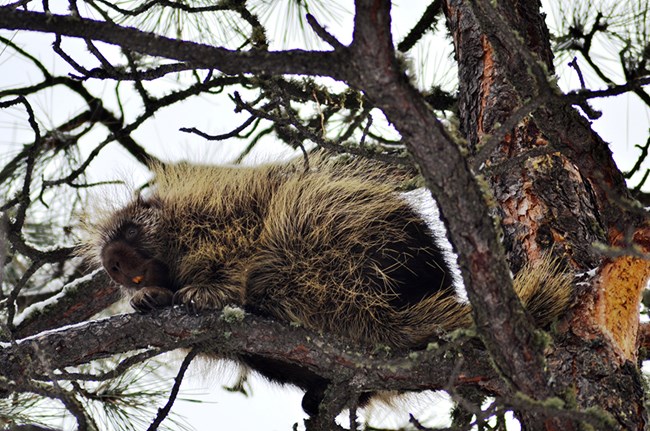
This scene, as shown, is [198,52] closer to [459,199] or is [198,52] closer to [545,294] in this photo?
[459,199]

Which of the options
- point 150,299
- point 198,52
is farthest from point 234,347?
point 198,52

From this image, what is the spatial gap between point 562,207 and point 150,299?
110cm

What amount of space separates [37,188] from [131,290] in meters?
0.86

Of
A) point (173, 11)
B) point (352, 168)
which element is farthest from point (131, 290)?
point (173, 11)

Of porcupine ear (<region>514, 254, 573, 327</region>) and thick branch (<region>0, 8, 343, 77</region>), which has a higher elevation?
thick branch (<region>0, 8, 343, 77</region>)

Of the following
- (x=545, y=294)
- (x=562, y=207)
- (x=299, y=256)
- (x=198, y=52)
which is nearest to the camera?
(x=198, y=52)

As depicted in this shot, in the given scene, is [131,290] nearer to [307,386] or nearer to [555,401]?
[307,386]

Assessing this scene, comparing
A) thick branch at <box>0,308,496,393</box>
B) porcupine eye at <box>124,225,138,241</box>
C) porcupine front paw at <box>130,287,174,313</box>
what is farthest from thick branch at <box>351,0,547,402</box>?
porcupine eye at <box>124,225,138,241</box>

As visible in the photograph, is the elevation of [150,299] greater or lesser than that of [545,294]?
greater

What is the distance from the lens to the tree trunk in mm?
1415

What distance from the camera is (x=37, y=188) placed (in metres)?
2.93

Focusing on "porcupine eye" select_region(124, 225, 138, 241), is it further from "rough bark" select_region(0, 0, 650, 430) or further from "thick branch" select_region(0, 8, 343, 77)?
"thick branch" select_region(0, 8, 343, 77)

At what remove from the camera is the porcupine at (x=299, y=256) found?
192cm

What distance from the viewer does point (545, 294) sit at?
1.68 meters
